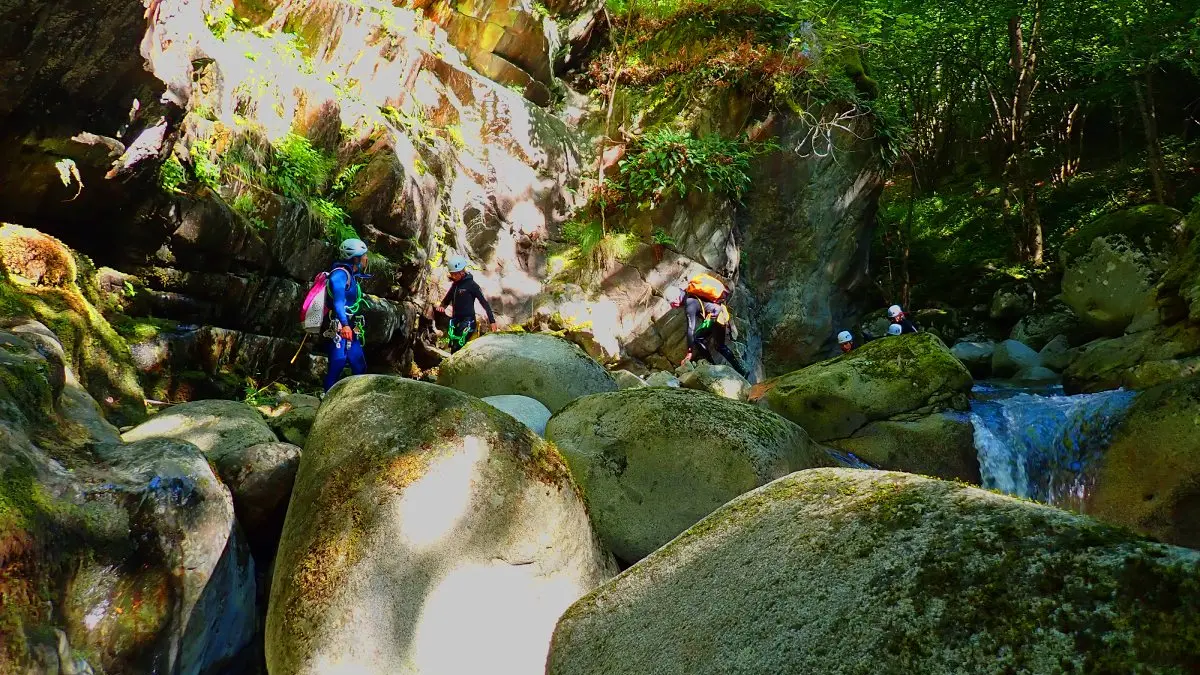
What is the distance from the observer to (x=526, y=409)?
6145 mm

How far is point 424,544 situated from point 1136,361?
1029cm

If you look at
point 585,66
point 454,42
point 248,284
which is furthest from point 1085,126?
point 248,284

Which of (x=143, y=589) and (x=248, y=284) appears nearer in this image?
(x=143, y=589)

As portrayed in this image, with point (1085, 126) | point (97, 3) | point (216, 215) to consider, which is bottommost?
point (216, 215)

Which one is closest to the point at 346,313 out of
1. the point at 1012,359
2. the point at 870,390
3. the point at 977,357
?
the point at 870,390

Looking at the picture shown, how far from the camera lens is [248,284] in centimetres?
803

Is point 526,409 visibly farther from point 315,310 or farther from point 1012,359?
point 1012,359

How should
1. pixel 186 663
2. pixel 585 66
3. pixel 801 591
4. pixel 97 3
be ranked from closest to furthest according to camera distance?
pixel 801 591, pixel 186 663, pixel 97 3, pixel 585 66

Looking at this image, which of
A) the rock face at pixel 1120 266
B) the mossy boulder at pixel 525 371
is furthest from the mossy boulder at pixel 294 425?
the rock face at pixel 1120 266

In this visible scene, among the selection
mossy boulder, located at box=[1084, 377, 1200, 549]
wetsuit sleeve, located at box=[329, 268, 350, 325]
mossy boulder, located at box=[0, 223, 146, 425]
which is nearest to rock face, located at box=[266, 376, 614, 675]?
mossy boulder, located at box=[0, 223, 146, 425]

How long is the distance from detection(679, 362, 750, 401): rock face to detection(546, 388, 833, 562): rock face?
4.41m

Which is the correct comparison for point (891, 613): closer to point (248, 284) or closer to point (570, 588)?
point (570, 588)

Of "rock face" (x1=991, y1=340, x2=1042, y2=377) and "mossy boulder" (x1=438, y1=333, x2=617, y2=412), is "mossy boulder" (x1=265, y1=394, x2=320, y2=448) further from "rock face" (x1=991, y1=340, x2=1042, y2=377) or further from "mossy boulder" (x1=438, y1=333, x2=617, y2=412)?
"rock face" (x1=991, y1=340, x2=1042, y2=377)

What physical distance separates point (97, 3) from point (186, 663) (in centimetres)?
432
